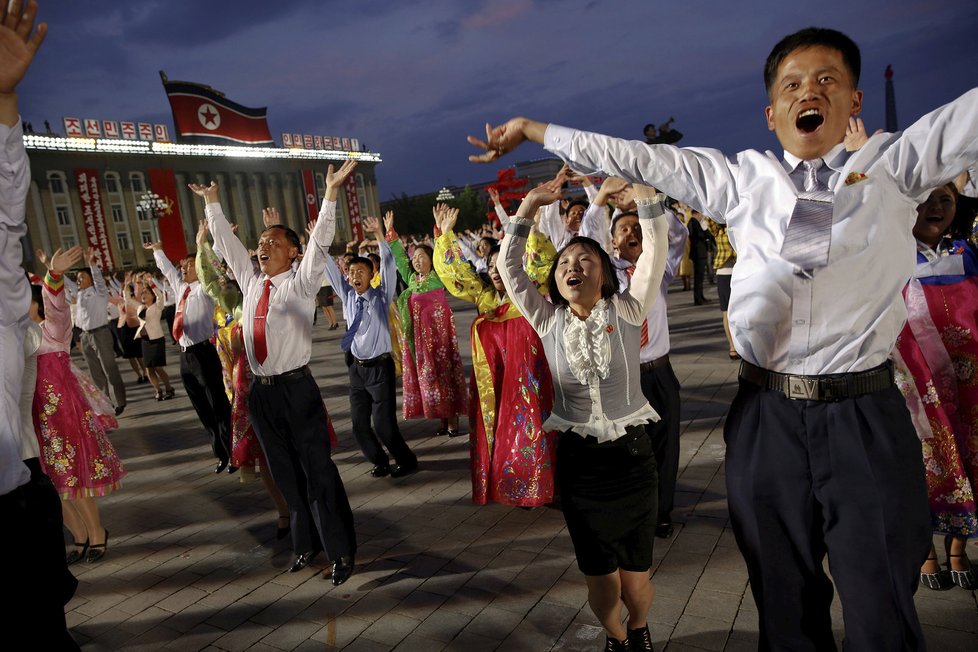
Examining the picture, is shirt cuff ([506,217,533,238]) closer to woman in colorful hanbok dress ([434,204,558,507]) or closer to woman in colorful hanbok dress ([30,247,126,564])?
woman in colorful hanbok dress ([434,204,558,507])

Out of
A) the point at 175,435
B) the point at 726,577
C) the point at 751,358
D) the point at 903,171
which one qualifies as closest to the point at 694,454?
the point at 726,577

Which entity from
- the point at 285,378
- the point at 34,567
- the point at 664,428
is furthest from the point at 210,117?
the point at 34,567

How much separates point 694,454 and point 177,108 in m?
54.3

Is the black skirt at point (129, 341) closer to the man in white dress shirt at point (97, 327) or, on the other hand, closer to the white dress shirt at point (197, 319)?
the man in white dress shirt at point (97, 327)

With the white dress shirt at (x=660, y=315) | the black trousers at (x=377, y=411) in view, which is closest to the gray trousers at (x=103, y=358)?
the black trousers at (x=377, y=411)

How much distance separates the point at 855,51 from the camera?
177 cm

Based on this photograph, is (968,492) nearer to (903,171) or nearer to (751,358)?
(751,358)

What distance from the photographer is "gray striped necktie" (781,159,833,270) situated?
1664 millimetres

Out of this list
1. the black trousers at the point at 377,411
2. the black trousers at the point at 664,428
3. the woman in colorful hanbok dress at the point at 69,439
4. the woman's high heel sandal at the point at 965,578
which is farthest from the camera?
the black trousers at the point at 377,411

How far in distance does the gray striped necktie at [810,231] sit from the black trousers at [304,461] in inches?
107

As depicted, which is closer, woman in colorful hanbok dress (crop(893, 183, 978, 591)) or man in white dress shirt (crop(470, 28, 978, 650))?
man in white dress shirt (crop(470, 28, 978, 650))

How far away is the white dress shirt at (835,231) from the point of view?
166 centimetres

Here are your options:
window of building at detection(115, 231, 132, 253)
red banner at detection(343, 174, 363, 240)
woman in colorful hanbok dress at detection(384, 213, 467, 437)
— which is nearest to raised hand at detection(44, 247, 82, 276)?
woman in colorful hanbok dress at detection(384, 213, 467, 437)

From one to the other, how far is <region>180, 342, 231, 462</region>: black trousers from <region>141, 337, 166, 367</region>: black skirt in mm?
3818
